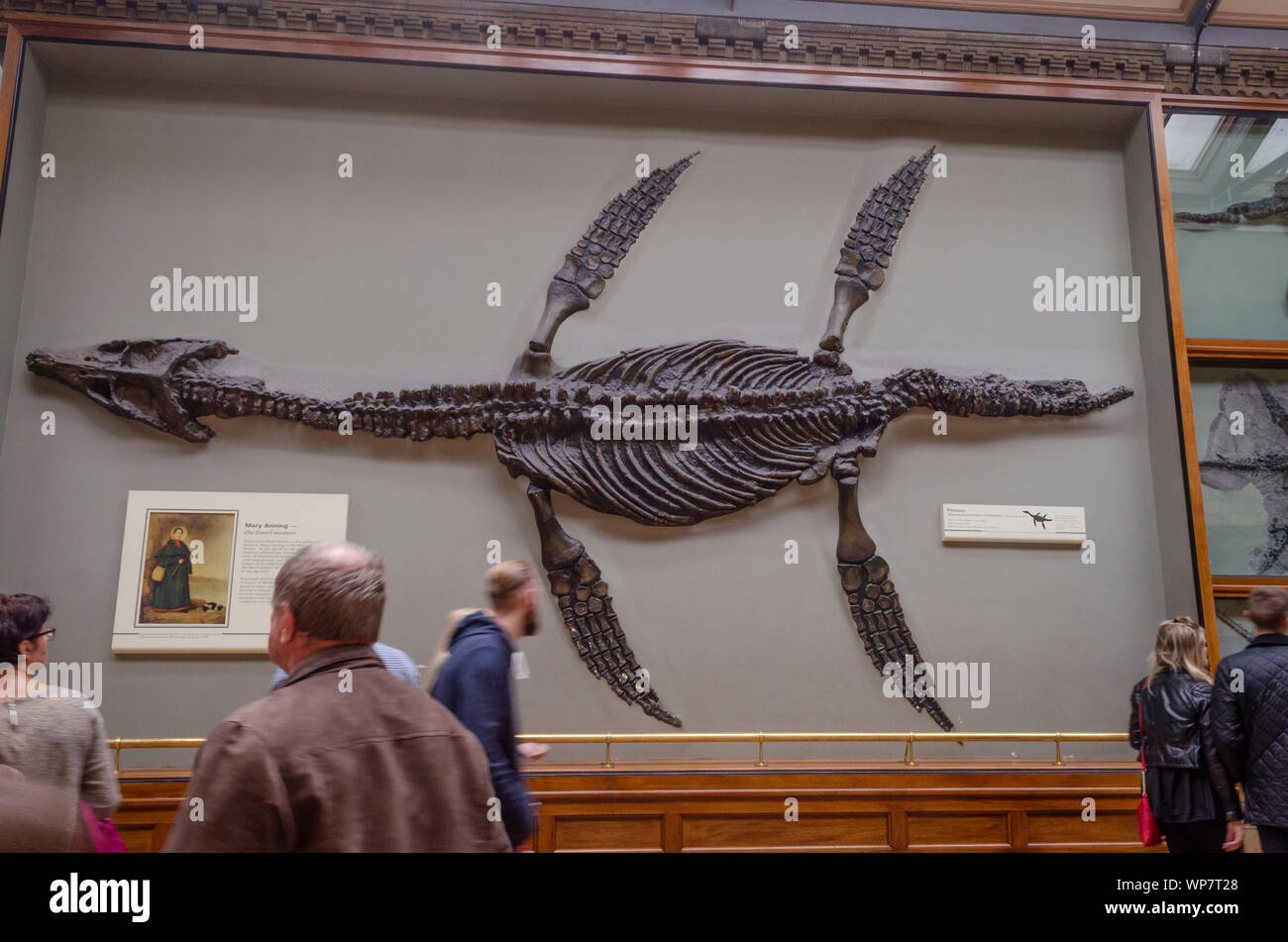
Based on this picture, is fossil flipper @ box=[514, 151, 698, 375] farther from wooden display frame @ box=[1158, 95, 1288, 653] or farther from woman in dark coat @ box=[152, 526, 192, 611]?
wooden display frame @ box=[1158, 95, 1288, 653]

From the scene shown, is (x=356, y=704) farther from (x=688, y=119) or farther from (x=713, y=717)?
(x=688, y=119)

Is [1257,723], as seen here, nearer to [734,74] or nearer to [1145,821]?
[1145,821]

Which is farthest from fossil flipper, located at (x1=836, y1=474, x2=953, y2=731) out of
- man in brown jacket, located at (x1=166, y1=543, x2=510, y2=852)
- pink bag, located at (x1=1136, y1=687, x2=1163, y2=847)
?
man in brown jacket, located at (x1=166, y1=543, x2=510, y2=852)

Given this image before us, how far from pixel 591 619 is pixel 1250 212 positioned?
549 cm

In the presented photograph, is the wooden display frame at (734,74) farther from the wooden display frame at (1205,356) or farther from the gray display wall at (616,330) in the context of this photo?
the gray display wall at (616,330)

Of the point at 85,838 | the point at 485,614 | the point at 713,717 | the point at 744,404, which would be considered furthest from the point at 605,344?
the point at 85,838

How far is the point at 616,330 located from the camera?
6395 mm

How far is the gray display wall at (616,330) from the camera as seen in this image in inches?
234

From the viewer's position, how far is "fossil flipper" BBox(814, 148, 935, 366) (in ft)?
21.2

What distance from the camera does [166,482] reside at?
19.4 feet

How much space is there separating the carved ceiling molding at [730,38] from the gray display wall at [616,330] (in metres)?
0.26

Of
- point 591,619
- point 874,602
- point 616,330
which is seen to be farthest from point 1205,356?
point 591,619

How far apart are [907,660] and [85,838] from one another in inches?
190

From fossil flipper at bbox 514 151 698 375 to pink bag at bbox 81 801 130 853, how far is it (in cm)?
381
